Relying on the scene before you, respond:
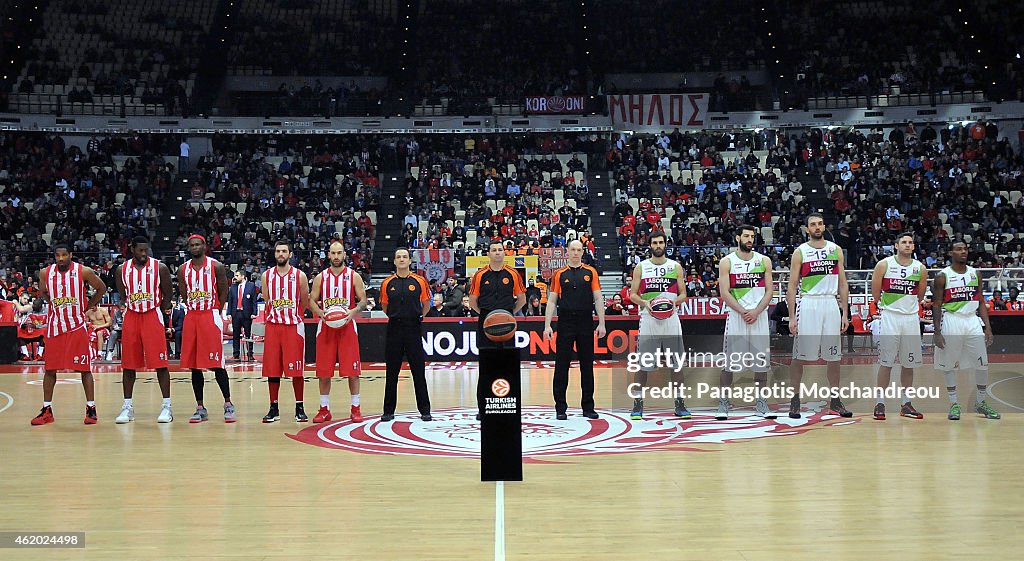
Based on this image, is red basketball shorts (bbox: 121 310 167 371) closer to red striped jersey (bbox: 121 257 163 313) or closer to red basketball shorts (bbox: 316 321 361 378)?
red striped jersey (bbox: 121 257 163 313)

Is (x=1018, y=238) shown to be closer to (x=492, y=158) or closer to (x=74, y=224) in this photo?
(x=492, y=158)

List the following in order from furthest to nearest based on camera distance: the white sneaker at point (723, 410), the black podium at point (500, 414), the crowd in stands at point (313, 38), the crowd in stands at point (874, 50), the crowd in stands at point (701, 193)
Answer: the crowd in stands at point (313, 38) → the crowd in stands at point (874, 50) → the crowd in stands at point (701, 193) → the white sneaker at point (723, 410) → the black podium at point (500, 414)

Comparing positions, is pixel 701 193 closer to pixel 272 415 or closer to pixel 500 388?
pixel 272 415

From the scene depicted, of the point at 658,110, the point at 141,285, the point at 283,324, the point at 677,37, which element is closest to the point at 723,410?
the point at 283,324

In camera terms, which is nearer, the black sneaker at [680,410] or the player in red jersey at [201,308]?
the player in red jersey at [201,308]

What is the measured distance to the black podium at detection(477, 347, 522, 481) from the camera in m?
7.22

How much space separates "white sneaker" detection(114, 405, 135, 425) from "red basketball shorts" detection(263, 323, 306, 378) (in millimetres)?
1833

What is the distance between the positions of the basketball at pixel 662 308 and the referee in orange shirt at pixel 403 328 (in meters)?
2.75

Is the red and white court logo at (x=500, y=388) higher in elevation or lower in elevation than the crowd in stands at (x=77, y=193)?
lower

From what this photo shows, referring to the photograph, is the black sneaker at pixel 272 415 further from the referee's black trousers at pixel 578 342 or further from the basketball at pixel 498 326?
the basketball at pixel 498 326

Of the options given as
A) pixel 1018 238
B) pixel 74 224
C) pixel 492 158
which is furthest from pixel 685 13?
pixel 74 224

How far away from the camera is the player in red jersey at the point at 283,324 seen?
1102cm

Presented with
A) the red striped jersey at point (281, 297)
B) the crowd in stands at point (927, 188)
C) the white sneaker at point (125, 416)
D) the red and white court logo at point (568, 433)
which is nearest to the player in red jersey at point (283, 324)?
the red striped jersey at point (281, 297)

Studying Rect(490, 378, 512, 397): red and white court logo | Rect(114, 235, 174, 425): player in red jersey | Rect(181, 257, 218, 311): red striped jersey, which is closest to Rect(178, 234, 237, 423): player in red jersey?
Rect(181, 257, 218, 311): red striped jersey
